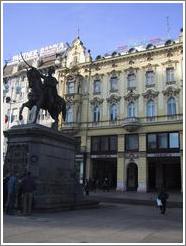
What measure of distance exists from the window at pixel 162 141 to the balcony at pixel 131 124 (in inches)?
112

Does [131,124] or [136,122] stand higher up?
[136,122]

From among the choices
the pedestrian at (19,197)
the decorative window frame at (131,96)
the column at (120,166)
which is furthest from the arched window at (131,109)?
the pedestrian at (19,197)

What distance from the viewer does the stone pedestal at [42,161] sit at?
15391 mm

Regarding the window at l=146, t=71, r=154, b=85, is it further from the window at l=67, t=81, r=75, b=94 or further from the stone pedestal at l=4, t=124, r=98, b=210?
the stone pedestal at l=4, t=124, r=98, b=210

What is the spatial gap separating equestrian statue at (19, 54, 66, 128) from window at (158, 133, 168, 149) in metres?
22.6

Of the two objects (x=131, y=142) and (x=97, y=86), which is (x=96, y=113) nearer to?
(x=97, y=86)

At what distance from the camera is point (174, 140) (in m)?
38.9

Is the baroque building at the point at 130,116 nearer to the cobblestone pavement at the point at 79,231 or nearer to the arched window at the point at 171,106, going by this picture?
the arched window at the point at 171,106

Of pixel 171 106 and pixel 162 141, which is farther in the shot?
pixel 171 106

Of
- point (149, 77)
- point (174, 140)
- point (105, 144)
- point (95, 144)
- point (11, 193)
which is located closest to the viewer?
point (11, 193)

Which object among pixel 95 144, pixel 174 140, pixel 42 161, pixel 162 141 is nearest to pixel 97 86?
pixel 95 144

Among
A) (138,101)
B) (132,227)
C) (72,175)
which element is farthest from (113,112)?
(132,227)

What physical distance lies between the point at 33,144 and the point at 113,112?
2895 cm

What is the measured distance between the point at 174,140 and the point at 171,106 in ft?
13.2
